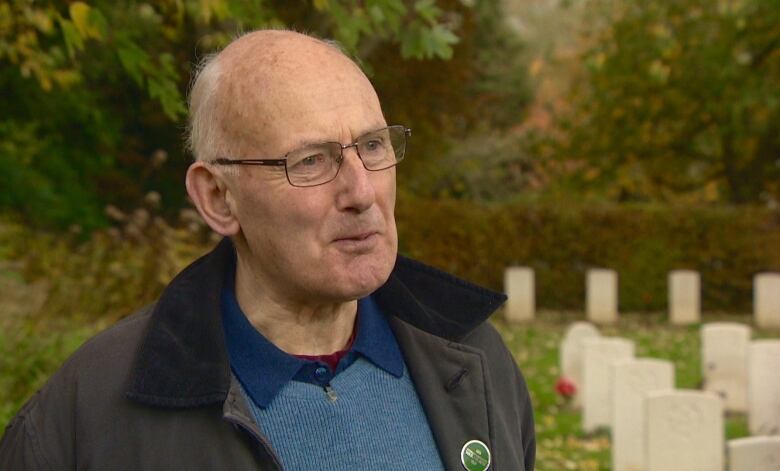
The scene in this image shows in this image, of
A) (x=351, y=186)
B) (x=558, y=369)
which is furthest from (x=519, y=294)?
(x=351, y=186)

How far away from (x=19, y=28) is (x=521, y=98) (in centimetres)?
2642

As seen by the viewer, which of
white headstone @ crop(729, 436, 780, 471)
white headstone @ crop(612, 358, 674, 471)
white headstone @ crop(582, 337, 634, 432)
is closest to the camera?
white headstone @ crop(729, 436, 780, 471)

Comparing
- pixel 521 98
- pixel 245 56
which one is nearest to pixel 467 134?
pixel 521 98

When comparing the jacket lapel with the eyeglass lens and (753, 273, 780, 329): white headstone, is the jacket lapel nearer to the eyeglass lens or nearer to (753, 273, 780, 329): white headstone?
the eyeglass lens

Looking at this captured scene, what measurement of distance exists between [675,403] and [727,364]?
4119 millimetres

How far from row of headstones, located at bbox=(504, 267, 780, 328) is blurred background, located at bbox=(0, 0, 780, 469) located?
0.77 m

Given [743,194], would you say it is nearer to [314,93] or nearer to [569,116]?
[569,116]

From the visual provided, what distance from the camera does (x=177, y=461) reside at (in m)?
1.88

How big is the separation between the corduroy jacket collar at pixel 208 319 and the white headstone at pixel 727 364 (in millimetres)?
8643

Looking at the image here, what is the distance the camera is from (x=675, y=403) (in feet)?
21.8

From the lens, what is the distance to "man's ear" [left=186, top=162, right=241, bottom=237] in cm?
209

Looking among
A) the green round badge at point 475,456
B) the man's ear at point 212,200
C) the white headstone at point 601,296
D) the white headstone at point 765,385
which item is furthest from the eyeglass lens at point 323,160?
the white headstone at point 601,296

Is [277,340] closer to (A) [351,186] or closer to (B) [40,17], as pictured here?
(A) [351,186]

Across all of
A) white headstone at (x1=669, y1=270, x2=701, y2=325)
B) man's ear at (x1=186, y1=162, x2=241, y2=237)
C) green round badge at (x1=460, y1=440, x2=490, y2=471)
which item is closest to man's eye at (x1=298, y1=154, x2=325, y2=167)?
man's ear at (x1=186, y1=162, x2=241, y2=237)
